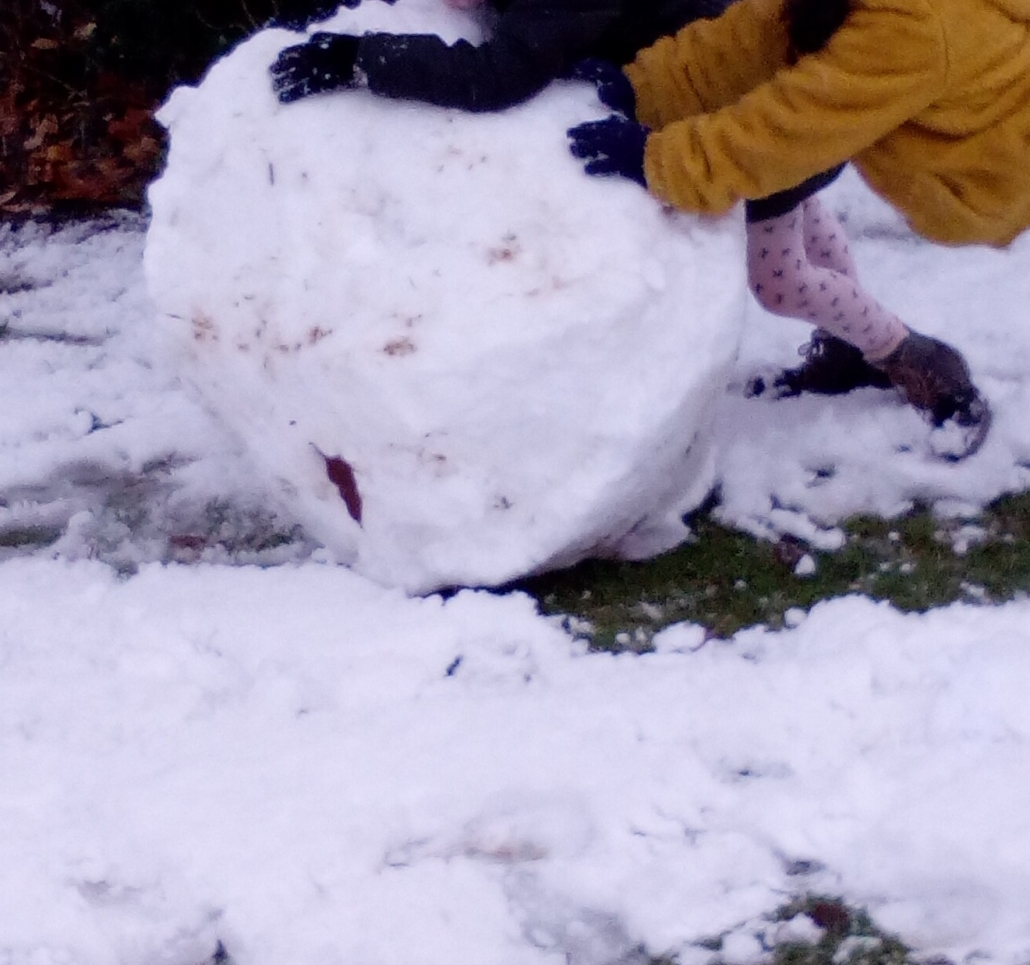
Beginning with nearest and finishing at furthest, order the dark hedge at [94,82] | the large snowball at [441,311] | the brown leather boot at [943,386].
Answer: the large snowball at [441,311]
the brown leather boot at [943,386]
the dark hedge at [94,82]

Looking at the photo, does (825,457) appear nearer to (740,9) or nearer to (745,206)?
(745,206)

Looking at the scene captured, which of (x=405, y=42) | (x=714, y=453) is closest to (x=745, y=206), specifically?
(x=714, y=453)

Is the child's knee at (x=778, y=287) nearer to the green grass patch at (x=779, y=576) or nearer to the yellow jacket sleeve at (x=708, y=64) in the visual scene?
the yellow jacket sleeve at (x=708, y=64)

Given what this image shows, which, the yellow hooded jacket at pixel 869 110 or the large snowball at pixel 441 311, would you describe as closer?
the yellow hooded jacket at pixel 869 110

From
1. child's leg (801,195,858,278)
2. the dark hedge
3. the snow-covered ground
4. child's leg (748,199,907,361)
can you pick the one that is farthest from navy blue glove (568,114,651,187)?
the dark hedge

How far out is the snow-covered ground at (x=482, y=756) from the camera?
65.6 inches

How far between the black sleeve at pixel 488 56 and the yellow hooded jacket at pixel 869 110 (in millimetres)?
238

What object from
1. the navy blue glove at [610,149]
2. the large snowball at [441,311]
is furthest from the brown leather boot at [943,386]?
the navy blue glove at [610,149]

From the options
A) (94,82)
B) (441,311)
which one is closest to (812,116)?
(441,311)

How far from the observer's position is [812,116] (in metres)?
1.93

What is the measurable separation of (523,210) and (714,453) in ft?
2.57

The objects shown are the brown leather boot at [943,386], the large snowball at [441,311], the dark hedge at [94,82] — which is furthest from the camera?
the dark hedge at [94,82]

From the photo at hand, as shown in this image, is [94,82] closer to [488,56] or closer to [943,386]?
[488,56]

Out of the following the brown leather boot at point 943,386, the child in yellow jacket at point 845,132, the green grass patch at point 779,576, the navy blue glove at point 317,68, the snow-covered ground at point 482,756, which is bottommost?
the green grass patch at point 779,576
